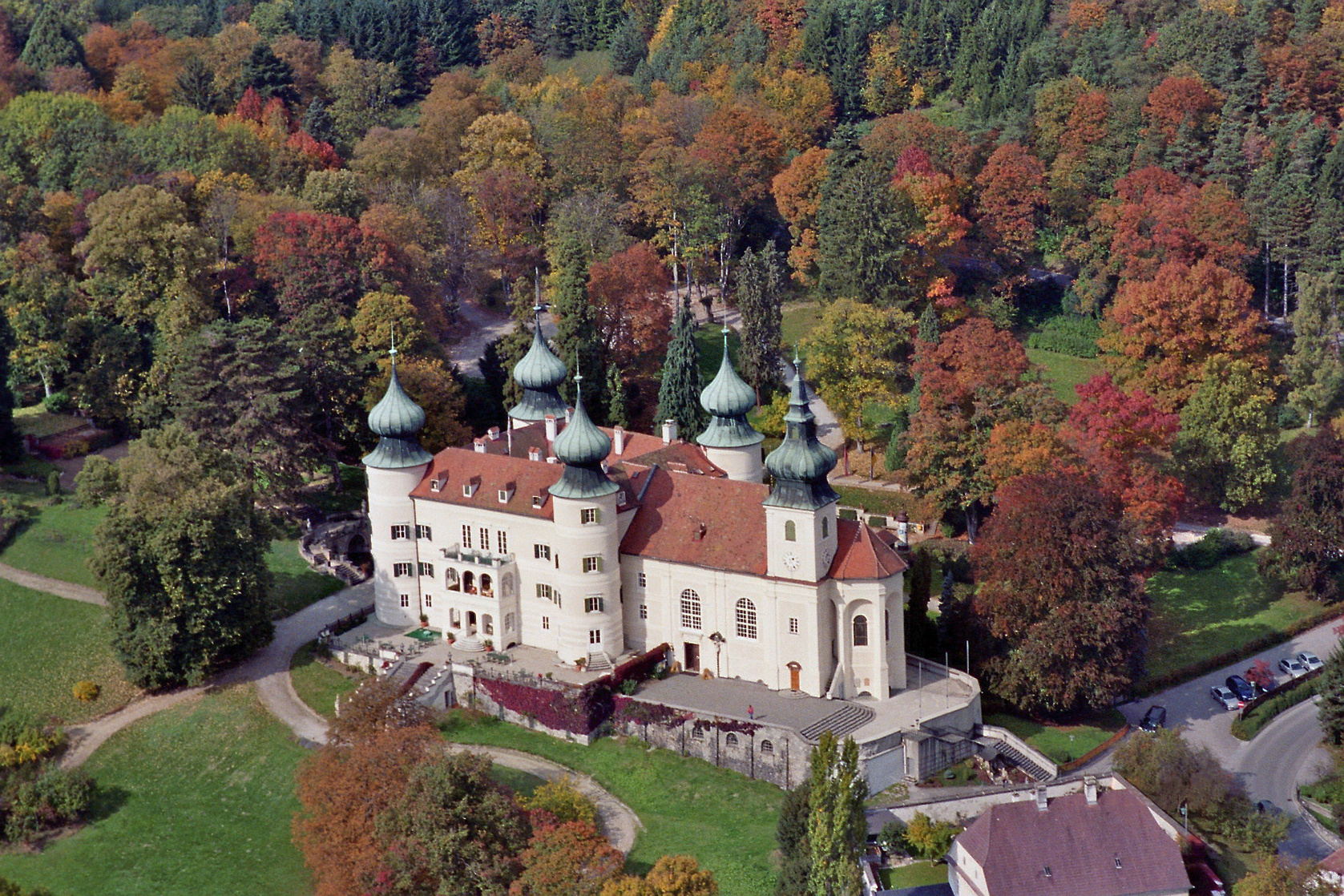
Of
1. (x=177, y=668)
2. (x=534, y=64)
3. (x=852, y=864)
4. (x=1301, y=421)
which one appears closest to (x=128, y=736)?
(x=177, y=668)

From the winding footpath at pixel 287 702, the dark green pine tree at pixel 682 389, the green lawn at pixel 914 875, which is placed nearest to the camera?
the green lawn at pixel 914 875

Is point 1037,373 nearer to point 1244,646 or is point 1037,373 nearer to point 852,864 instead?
point 1244,646

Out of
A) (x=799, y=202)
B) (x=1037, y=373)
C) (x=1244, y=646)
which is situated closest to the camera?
Result: (x=1244, y=646)

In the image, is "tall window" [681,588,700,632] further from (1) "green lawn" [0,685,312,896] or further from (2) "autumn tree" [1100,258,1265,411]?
(2) "autumn tree" [1100,258,1265,411]

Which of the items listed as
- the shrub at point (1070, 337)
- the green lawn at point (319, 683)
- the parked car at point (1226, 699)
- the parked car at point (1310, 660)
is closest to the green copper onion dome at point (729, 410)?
the green lawn at point (319, 683)

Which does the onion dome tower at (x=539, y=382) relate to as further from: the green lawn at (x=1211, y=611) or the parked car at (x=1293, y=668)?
the parked car at (x=1293, y=668)

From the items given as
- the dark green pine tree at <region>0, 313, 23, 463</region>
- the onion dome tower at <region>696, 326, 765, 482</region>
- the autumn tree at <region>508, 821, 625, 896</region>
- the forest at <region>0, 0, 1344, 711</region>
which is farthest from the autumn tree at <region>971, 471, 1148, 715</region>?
the dark green pine tree at <region>0, 313, 23, 463</region>

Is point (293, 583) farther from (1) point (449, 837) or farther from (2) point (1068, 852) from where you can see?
(2) point (1068, 852)
